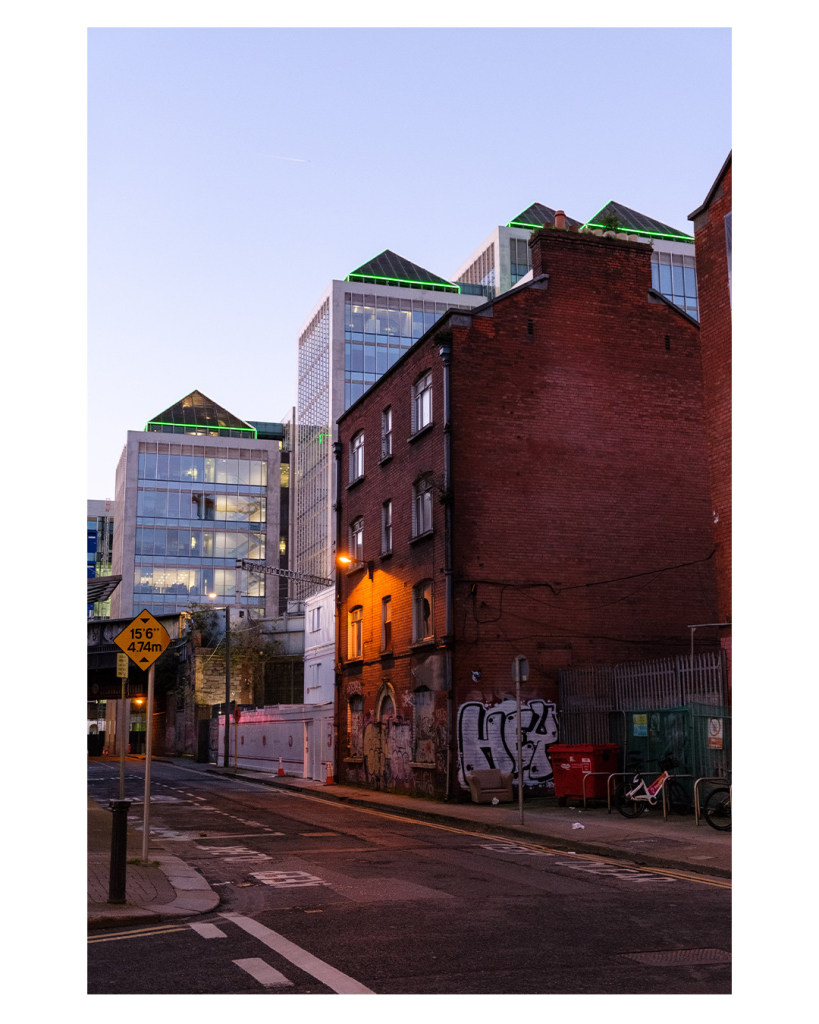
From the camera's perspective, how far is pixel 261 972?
23.9ft

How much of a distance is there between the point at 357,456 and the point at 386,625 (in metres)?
6.38

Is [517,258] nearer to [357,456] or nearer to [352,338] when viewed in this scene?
[352,338]

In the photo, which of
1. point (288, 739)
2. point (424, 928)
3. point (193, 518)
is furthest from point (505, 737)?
point (193, 518)

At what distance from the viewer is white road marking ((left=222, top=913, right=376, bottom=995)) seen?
22.2 ft

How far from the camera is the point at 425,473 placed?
28438 mm

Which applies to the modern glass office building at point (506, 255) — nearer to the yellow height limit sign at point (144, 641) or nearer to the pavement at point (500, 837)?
the pavement at point (500, 837)

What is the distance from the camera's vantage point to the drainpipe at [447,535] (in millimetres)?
25984

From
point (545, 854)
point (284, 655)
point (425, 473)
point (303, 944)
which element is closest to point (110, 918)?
point (303, 944)

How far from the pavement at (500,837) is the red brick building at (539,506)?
2750 millimetres

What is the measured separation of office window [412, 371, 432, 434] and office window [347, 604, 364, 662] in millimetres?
6778

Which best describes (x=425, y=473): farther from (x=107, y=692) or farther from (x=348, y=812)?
(x=107, y=692)

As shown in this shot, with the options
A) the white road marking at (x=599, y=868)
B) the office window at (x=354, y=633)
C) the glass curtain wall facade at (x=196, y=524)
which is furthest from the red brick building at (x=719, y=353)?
the glass curtain wall facade at (x=196, y=524)

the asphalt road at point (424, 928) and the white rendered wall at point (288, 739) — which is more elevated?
the asphalt road at point (424, 928)

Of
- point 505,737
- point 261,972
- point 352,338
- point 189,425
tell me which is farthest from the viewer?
point 189,425
